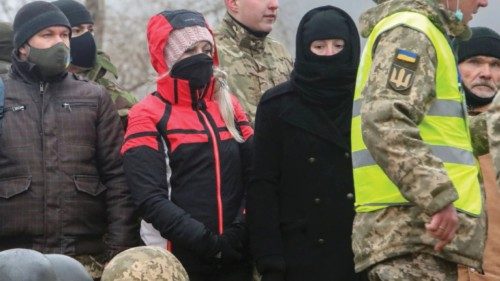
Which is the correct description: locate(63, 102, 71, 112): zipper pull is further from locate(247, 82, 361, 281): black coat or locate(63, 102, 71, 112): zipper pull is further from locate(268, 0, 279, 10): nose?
locate(268, 0, 279, 10): nose

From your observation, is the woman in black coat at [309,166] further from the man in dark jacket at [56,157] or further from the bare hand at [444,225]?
the bare hand at [444,225]

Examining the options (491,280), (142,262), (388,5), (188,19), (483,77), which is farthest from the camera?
(483,77)

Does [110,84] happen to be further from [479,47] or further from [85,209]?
[479,47]

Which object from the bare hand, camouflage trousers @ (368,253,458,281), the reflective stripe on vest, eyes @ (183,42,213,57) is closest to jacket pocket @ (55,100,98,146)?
eyes @ (183,42,213,57)

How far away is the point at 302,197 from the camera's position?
6184mm

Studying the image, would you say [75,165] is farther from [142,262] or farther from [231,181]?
[142,262]

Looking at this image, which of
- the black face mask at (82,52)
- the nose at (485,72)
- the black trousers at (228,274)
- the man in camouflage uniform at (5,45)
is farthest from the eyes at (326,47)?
the man in camouflage uniform at (5,45)

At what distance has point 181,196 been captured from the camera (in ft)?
20.7

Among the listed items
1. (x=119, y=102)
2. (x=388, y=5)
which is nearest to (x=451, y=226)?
(x=388, y=5)

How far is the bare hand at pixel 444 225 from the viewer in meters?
5.11

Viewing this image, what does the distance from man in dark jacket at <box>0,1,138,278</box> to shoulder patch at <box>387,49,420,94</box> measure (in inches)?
72.8

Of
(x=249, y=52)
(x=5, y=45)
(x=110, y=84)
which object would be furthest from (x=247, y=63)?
(x=5, y=45)

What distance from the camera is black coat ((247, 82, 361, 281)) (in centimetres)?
613

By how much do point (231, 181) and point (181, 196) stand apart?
0.27 m
